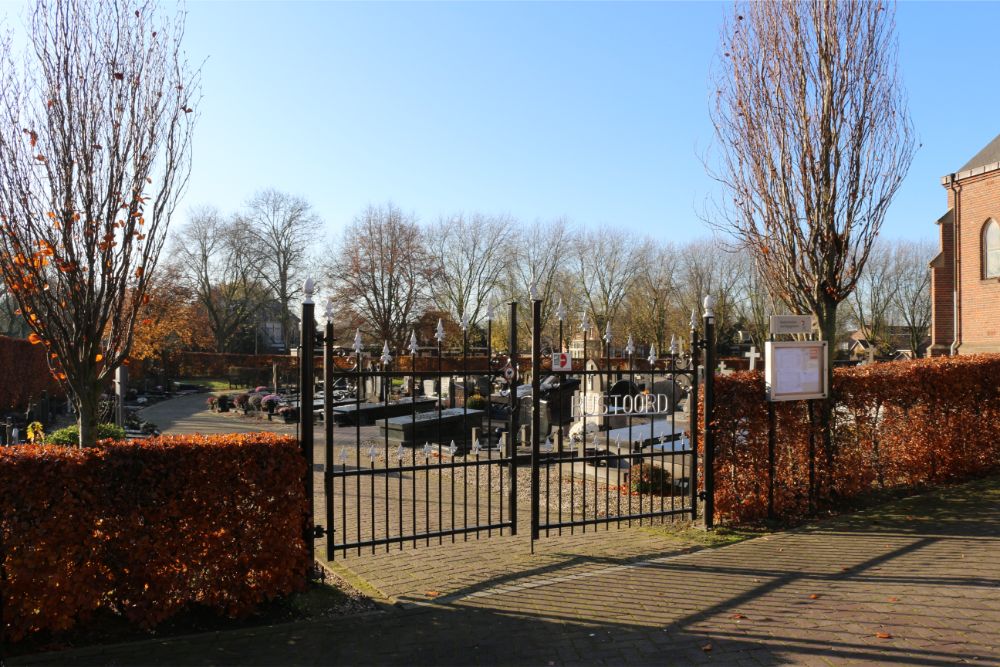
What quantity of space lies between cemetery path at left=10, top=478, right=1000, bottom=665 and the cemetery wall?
21.8 m

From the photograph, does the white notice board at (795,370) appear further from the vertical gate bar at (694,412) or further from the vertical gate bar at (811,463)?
the vertical gate bar at (694,412)

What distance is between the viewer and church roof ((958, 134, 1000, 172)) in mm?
23364

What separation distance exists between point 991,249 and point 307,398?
82.3 feet

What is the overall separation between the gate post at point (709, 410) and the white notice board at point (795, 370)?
678 mm

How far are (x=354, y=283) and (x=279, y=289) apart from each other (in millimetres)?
14434

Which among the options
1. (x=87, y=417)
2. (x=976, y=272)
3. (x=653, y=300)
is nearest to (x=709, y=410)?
(x=87, y=417)

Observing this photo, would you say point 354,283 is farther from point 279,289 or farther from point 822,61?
point 822,61

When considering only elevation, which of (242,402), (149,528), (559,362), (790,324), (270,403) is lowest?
(242,402)

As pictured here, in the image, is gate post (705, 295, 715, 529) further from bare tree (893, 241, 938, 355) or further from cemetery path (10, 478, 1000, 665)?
bare tree (893, 241, 938, 355)

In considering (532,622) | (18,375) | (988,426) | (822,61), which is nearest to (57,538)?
(532,622)

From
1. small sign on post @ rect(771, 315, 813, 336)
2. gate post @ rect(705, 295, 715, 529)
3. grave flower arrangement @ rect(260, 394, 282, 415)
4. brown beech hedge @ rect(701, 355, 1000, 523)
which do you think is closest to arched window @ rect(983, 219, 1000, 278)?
brown beech hedge @ rect(701, 355, 1000, 523)

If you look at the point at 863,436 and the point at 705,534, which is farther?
the point at 863,436

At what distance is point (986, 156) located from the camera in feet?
78.1

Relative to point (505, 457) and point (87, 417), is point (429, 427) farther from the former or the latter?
point (87, 417)
